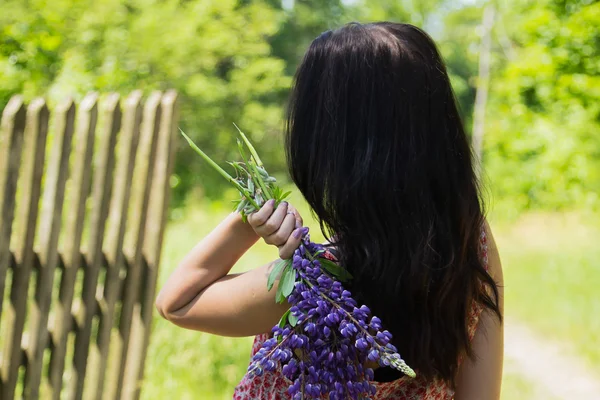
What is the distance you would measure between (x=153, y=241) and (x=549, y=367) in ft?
12.4

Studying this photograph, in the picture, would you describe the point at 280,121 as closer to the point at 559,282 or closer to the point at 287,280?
the point at 287,280

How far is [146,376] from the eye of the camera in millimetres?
4129

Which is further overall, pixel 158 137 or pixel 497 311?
pixel 158 137

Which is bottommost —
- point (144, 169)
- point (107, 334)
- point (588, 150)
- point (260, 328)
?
point (260, 328)

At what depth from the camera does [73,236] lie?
3.13m

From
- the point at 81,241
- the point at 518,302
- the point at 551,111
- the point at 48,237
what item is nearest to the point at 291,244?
the point at 48,237

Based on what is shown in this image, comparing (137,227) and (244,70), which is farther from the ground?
(244,70)

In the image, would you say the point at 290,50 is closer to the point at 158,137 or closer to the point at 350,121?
the point at 158,137

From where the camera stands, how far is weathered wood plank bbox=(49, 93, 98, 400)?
311 cm

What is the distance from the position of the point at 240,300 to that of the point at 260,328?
67 mm

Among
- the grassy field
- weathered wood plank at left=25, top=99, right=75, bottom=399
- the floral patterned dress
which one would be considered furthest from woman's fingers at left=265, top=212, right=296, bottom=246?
the grassy field

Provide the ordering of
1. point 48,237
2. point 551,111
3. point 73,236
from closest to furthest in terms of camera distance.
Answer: point 48,237
point 73,236
point 551,111

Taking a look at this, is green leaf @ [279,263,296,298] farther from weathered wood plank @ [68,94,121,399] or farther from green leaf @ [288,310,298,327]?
weathered wood plank @ [68,94,121,399]

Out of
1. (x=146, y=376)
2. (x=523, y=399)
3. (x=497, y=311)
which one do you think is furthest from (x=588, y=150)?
(x=497, y=311)
